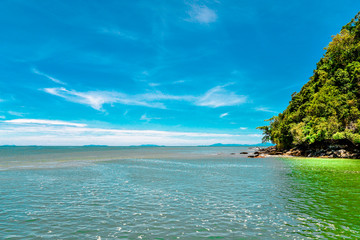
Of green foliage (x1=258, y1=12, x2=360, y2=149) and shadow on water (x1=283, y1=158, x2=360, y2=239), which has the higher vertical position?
green foliage (x1=258, y1=12, x2=360, y2=149)

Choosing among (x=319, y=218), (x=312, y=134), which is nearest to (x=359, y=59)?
(x=312, y=134)

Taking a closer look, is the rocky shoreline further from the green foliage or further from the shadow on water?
the shadow on water

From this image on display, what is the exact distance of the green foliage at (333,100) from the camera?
56.6 meters

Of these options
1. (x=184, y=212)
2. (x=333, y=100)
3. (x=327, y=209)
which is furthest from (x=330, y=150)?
(x=184, y=212)

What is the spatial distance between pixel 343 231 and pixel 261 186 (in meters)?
13.4

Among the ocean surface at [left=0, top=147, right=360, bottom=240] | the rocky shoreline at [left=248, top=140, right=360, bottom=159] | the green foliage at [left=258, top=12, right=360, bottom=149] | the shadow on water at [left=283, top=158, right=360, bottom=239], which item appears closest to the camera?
the shadow on water at [left=283, top=158, right=360, bottom=239]

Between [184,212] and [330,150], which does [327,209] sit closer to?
[184,212]

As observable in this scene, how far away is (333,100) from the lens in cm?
6150

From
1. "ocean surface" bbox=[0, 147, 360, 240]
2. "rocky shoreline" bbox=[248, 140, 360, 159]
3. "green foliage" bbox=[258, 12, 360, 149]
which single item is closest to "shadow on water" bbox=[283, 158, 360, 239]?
"ocean surface" bbox=[0, 147, 360, 240]

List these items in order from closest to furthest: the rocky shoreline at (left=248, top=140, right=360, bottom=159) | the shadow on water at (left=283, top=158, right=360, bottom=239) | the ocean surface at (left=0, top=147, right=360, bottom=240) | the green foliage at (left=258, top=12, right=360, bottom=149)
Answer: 1. the shadow on water at (left=283, top=158, right=360, bottom=239)
2. the ocean surface at (left=0, top=147, right=360, bottom=240)
3. the green foliage at (left=258, top=12, right=360, bottom=149)
4. the rocky shoreline at (left=248, top=140, right=360, bottom=159)

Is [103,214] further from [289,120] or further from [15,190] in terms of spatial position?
[289,120]

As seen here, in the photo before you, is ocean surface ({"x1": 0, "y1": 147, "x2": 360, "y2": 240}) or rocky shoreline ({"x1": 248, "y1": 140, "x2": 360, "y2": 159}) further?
rocky shoreline ({"x1": 248, "y1": 140, "x2": 360, "y2": 159})

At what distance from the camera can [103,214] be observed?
610 inches

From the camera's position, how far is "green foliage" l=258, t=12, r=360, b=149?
56.6 meters
